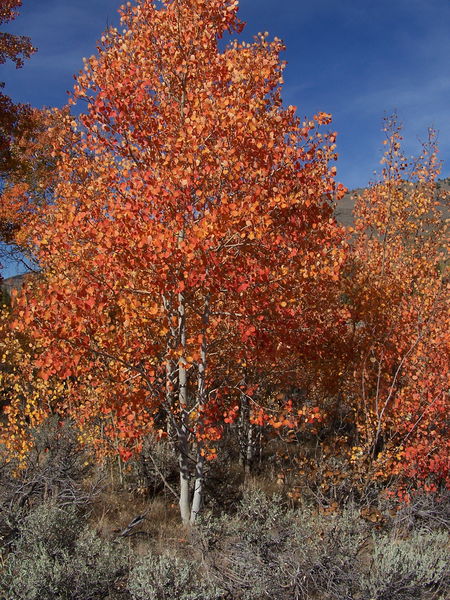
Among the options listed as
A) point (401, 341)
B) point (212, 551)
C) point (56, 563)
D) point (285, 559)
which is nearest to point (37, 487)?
point (56, 563)

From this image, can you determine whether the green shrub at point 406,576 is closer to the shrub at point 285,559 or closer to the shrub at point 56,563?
the shrub at point 285,559

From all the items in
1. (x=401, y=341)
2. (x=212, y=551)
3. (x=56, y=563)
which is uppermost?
(x=401, y=341)

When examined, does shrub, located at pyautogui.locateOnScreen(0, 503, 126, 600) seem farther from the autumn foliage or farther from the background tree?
the background tree

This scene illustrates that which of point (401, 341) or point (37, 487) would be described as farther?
point (401, 341)

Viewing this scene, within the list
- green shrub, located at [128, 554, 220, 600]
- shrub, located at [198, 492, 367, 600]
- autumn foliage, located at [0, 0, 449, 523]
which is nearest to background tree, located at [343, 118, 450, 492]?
autumn foliage, located at [0, 0, 449, 523]

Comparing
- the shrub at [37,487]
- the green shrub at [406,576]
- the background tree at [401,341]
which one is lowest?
the green shrub at [406,576]

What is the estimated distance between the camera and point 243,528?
21.3ft

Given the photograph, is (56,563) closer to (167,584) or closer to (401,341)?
(167,584)

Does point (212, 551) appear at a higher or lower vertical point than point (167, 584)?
lower

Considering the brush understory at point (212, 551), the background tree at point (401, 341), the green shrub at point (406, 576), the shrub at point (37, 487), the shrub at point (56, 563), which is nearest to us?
the shrub at point (56, 563)

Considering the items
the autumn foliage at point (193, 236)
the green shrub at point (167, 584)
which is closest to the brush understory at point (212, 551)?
the green shrub at point (167, 584)

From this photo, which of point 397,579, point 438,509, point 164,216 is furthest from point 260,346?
point 438,509

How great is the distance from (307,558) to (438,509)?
4137mm

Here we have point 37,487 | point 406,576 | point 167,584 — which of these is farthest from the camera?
point 37,487
